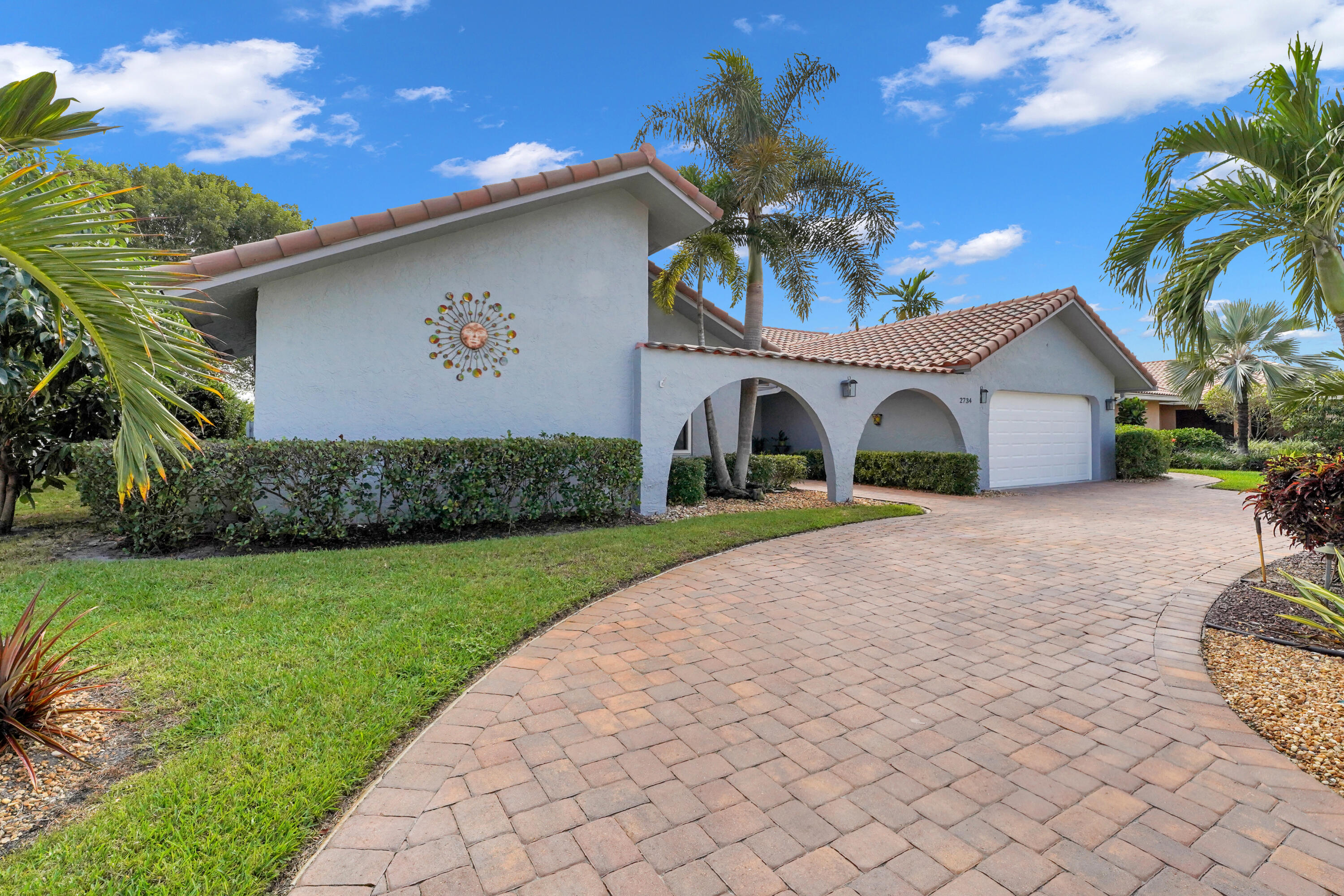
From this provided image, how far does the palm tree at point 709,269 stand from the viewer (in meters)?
11.1

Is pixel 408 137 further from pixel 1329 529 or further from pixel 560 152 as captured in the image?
pixel 1329 529

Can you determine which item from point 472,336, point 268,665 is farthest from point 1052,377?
point 268,665

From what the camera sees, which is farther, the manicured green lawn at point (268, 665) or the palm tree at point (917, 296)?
the palm tree at point (917, 296)

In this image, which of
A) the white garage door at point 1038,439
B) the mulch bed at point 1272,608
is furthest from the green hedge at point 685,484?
the white garage door at point 1038,439

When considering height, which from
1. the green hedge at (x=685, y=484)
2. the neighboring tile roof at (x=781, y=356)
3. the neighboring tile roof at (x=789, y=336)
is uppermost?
the neighboring tile roof at (x=789, y=336)

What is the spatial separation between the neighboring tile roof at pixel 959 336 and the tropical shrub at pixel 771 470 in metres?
2.56

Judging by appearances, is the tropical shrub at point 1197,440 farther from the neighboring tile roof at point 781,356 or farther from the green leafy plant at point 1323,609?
the green leafy plant at point 1323,609

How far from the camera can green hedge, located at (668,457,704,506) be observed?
11.0 meters

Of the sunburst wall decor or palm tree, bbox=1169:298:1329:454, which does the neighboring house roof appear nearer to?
the sunburst wall decor

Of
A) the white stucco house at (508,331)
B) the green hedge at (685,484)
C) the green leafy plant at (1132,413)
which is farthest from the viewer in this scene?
the green leafy plant at (1132,413)

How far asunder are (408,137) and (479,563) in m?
11.1

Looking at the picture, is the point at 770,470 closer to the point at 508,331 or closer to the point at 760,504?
the point at 760,504

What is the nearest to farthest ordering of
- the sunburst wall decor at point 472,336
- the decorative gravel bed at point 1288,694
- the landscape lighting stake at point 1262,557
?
1. the decorative gravel bed at point 1288,694
2. the landscape lighting stake at point 1262,557
3. the sunburst wall decor at point 472,336

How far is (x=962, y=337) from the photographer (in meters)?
15.3
